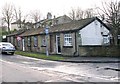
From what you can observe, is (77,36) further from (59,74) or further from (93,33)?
(59,74)

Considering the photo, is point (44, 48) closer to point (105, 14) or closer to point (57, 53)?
point (57, 53)

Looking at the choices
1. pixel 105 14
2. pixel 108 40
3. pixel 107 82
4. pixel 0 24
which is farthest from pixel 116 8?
pixel 0 24

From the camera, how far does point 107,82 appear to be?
11.2 m

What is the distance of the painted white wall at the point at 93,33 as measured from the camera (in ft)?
97.7

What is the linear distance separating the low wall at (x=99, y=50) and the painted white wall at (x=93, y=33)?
173 centimetres

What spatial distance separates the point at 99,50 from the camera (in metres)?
28.0

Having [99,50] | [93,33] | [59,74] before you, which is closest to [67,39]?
[93,33]

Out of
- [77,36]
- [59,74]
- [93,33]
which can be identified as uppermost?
[93,33]

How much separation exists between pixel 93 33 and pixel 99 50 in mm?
3265

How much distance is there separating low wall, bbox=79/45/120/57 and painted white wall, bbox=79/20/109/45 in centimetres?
173

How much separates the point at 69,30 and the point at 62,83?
1902cm

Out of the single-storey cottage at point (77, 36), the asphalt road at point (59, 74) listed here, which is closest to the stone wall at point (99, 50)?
the single-storey cottage at point (77, 36)

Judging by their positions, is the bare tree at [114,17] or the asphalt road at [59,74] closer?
the asphalt road at [59,74]

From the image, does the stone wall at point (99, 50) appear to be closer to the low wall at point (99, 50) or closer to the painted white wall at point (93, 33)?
the low wall at point (99, 50)
